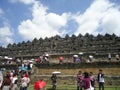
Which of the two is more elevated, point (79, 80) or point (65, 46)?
point (65, 46)

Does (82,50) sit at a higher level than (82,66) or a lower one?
higher

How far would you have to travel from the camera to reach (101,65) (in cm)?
2673

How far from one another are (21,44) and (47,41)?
645 centimetres

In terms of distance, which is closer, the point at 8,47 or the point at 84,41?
the point at 84,41

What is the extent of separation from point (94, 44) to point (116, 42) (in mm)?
3279

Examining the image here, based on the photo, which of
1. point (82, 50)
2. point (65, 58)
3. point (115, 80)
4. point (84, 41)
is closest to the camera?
point (115, 80)

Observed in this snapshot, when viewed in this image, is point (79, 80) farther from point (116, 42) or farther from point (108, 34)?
point (108, 34)

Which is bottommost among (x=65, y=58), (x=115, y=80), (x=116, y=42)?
(x=115, y=80)

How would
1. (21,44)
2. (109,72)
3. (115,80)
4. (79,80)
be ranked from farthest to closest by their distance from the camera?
1. (21,44)
2. (109,72)
3. (115,80)
4. (79,80)

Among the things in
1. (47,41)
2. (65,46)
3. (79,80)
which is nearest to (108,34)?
(65,46)

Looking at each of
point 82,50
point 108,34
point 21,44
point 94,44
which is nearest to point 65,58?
point 82,50

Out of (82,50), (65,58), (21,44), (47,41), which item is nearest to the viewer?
(65,58)

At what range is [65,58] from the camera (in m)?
36.4

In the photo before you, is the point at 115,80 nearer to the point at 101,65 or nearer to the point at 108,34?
the point at 101,65
